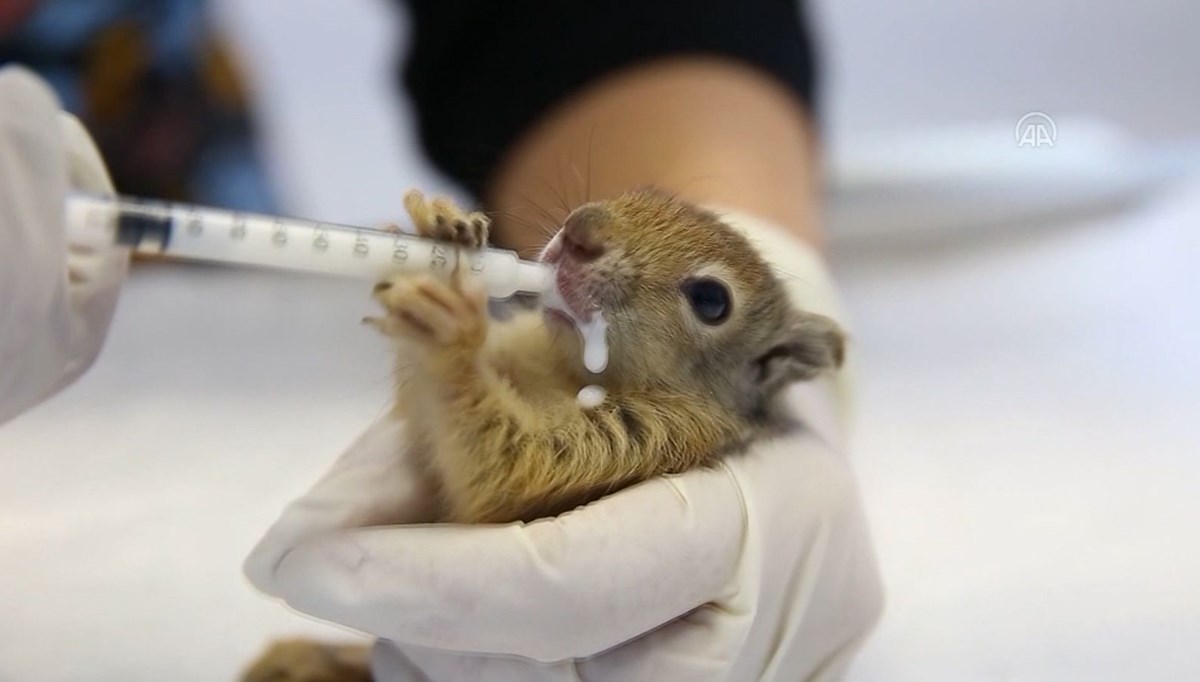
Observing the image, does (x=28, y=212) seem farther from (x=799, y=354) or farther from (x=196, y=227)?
(x=799, y=354)

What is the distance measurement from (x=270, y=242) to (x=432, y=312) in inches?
7.0

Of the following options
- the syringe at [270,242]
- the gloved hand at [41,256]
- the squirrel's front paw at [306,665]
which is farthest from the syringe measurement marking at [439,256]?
the squirrel's front paw at [306,665]

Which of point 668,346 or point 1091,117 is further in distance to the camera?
→ point 1091,117

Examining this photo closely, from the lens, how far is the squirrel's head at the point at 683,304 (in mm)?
1043

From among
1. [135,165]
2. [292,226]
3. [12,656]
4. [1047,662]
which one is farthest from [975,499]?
[135,165]

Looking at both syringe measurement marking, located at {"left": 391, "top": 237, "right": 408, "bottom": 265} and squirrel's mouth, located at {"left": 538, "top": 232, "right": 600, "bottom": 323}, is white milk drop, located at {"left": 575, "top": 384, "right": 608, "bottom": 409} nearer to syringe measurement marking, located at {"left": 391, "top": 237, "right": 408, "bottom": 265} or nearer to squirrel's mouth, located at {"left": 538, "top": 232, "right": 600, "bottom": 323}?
squirrel's mouth, located at {"left": 538, "top": 232, "right": 600, "bottom": 323}

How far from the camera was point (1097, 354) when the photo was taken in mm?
2053

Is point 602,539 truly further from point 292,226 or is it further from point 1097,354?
point 1097,354

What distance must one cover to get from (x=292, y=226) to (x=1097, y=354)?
1.61 m

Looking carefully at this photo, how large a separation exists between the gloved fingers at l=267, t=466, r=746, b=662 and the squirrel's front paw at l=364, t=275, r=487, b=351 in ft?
0.56

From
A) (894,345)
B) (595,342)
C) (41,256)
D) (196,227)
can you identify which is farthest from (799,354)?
(894,345)

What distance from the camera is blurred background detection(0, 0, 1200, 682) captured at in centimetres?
142

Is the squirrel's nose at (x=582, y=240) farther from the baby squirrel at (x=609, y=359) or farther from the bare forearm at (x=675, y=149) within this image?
the bare forearm at (x=675, y=149)

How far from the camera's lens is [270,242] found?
990 mm
